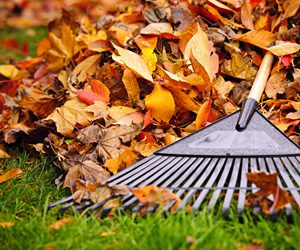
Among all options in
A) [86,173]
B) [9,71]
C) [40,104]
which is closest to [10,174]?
[86,173]

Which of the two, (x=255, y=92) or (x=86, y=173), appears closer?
(x=86, y=173)

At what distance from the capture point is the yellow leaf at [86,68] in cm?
246

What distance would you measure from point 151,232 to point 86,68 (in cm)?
119

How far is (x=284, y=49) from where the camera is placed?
218 centimetres

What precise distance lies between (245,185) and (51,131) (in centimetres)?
89

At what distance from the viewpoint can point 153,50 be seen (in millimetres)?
2266

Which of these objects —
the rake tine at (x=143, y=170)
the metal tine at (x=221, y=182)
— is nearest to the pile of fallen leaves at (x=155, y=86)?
the rake tine at (x=143, y=170)

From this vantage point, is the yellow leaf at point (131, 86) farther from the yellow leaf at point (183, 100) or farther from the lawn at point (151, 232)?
the lawn at point (151, 232)

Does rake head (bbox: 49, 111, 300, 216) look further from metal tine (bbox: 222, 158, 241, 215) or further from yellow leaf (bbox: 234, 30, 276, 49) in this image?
yellow leaf (bbox: 234, 30, 276, 49)

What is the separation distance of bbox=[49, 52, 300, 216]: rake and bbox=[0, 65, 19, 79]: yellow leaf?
4.81 ft

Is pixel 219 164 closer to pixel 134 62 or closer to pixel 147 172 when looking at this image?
pixel 147 172

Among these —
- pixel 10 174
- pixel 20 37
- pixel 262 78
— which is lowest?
pixel 10 174

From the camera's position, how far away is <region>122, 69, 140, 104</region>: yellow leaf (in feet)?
7.11

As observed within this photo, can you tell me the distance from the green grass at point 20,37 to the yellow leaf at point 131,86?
1.64 metres
